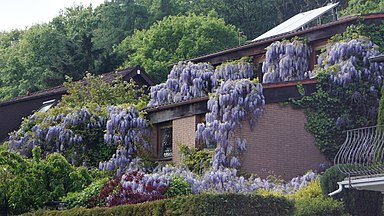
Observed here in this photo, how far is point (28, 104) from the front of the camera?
40.0m

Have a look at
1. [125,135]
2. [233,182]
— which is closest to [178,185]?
[233,182]

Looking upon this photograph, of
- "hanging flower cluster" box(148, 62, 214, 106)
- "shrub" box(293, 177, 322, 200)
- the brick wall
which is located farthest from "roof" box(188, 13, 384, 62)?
"shrub" box(293, 177, 322, 200)

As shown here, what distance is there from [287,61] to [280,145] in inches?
211

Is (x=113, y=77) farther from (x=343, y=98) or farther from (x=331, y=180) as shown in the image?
(x=331, y=180)

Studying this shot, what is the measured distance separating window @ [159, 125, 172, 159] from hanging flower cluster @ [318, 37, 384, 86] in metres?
5.96

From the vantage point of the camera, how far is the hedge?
16.6 m

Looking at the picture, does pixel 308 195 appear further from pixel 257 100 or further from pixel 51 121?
pixel 51 121

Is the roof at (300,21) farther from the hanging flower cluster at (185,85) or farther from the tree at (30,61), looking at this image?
the tree at (30,61)

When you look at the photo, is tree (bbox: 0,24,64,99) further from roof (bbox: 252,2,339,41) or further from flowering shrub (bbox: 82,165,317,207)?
flowering shrub (bbox: 82,165,317,207)

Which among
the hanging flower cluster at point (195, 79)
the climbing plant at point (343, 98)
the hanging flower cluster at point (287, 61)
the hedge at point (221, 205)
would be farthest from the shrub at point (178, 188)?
the hanging flower cluster at point (195, 79)

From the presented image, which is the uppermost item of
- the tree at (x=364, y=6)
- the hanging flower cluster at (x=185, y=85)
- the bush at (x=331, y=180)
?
the tree at (x=364, y=6)

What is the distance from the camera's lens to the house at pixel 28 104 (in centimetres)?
3891

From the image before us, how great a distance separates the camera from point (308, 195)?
2153cm

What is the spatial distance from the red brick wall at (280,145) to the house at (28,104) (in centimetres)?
1344
